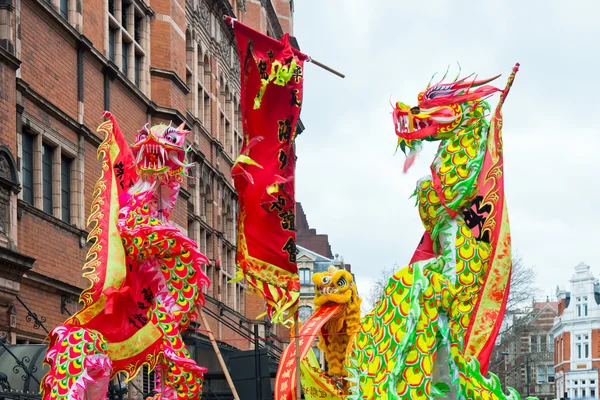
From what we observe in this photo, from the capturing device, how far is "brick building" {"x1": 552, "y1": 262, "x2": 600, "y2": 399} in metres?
65.8

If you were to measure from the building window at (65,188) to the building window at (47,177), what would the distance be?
501 mm

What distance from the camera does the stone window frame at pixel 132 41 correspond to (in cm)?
2350

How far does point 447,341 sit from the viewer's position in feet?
35.3

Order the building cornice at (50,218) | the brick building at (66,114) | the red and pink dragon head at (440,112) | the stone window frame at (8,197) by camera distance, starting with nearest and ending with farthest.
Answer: the red and pink dragon head at (440,112)
the stone window frame at (8,197)
the brick building at (66,114)
the building cornice at (50,218)

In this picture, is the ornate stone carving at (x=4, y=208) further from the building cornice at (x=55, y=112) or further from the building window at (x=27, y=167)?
the building cornice at (x=55, y=112)

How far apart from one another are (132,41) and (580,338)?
48.6 m

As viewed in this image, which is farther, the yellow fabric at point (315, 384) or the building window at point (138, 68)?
the building window at point (138, 68)

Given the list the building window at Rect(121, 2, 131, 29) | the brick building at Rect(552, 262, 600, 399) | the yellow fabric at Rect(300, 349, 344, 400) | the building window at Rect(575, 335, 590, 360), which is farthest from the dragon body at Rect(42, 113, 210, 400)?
the building window at Rect(575, 335, 590, 360)

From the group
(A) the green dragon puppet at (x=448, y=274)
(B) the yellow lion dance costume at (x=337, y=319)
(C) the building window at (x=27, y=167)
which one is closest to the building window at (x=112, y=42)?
(C) the building window at (x=27, y=167)

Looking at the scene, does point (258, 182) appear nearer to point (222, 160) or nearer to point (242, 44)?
point (242, 44)

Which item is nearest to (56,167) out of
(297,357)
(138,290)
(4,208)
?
(4,208)

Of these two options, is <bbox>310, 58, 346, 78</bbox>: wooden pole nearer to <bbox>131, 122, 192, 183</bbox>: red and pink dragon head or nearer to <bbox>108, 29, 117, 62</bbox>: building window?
<bbox>131, 122, 192, 183</bbox>: red and pink dragon head

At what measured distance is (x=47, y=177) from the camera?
19.6m

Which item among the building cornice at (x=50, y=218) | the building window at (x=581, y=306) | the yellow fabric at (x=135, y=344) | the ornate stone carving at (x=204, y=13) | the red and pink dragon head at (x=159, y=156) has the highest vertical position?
the ornate stone carving at (x=204, y=13)
